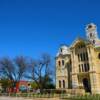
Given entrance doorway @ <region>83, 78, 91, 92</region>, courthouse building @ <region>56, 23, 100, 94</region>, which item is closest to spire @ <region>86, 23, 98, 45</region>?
courthouse building @ <region>56, 23, 100, 94</region>

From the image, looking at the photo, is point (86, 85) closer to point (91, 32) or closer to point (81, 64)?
point (81, 64)

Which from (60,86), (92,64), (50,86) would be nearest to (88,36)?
(92,64)

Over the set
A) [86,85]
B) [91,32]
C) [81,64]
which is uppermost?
[91,32]

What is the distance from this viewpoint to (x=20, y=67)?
7162 cm

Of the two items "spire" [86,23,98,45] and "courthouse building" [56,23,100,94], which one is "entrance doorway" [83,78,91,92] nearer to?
"courthouse building" [56,23,100,94]

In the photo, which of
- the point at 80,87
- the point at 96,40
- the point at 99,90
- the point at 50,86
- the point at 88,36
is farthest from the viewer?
the point at 50,86

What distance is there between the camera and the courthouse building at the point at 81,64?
187 feet

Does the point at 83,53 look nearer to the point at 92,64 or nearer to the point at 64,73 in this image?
the point at 92,64

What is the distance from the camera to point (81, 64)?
201ft

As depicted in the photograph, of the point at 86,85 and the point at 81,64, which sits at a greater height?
the point at 81,64

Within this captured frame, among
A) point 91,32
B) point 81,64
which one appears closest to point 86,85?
point 81,64

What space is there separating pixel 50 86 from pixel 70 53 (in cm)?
1872

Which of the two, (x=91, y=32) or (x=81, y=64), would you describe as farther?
(x=91, y=32)

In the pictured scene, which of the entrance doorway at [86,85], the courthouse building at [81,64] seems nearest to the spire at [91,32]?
the courthouse building at [81,64]
